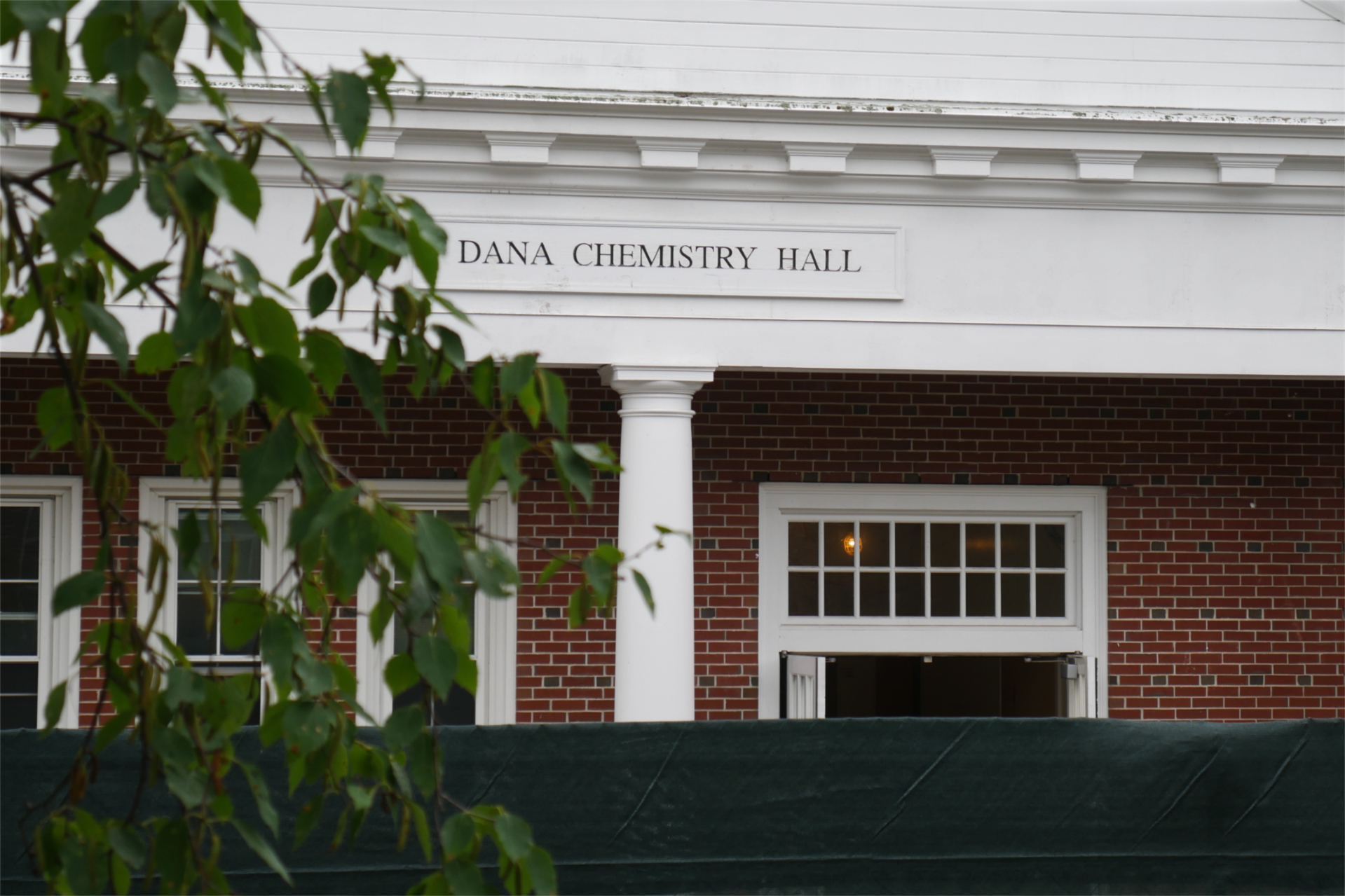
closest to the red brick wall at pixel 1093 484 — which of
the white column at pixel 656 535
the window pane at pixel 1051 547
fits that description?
the window pane at pixel 1051 547

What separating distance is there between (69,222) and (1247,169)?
649 centimetres

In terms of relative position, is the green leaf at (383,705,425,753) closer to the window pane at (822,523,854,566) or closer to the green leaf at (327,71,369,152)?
the green leaf at (327,71,369,152)

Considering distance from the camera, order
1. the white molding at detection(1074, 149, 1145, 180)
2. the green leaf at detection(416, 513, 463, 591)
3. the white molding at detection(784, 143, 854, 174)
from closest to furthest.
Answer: the green leaf at detection(416, 513, 463, 591) < the white molding at detection(784, 143, 854, 174) < the white molding at detection(1074, 149, 1145, 180)

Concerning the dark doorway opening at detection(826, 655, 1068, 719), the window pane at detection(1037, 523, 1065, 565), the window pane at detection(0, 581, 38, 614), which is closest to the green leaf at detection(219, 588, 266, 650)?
the window pane at detection(0, 581, 38, 614)

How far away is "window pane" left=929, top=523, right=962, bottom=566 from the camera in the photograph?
336 inches

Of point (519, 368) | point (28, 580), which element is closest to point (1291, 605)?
point (28, 580)

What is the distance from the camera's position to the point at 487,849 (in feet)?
15.6

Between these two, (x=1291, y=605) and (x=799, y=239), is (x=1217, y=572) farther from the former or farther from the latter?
(x=799, y=239)

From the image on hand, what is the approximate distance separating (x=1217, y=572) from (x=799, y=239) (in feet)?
12.2

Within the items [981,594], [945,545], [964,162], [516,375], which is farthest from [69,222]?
[981,594]

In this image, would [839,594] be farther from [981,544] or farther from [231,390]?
[231,390]

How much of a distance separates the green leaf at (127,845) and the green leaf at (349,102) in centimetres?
77

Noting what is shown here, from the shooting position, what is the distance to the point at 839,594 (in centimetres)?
846

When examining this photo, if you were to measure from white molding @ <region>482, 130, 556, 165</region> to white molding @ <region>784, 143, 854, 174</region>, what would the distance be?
3.65 feet
